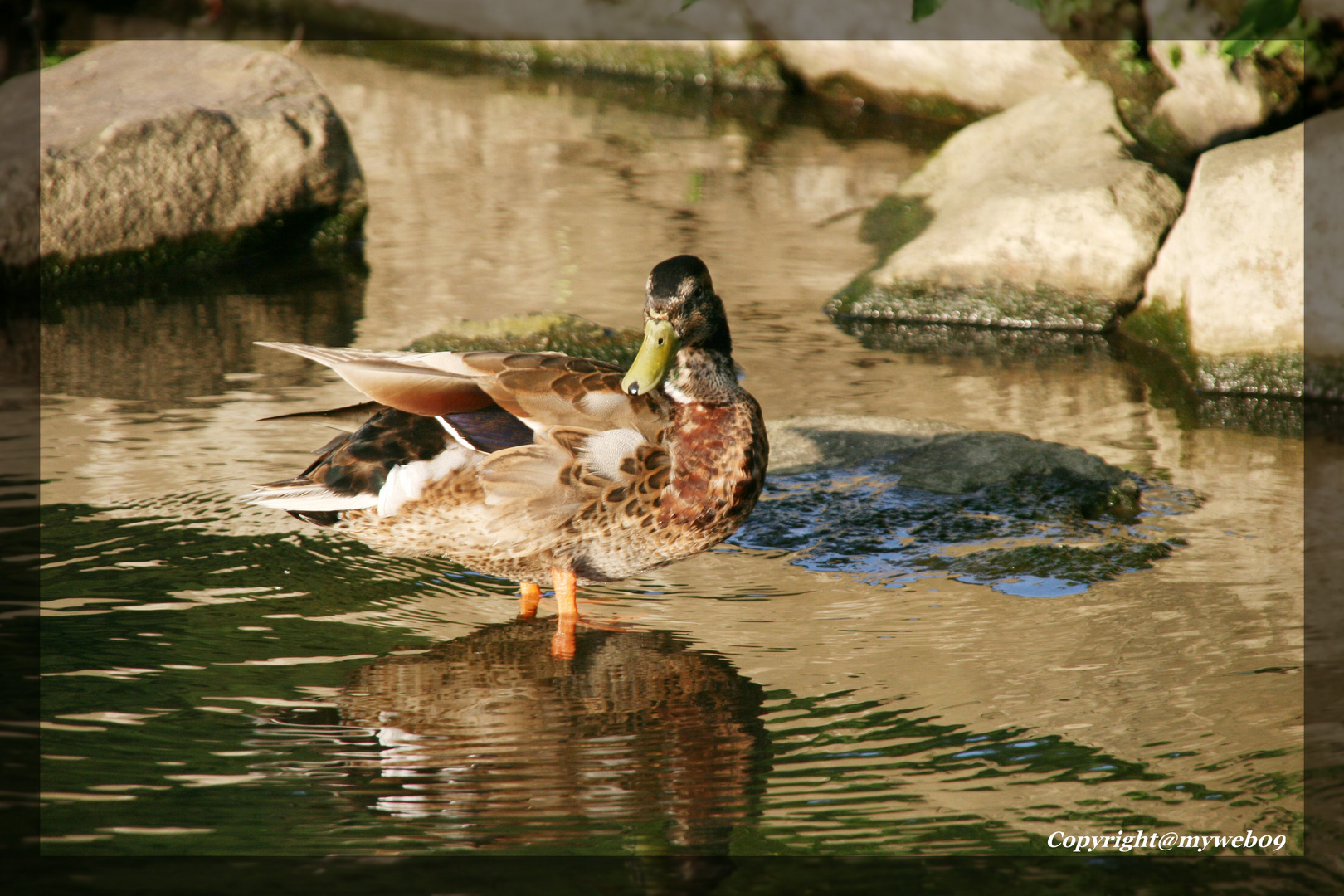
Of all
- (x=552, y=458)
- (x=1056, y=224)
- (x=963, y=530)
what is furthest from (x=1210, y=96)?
(x=552, y=458)

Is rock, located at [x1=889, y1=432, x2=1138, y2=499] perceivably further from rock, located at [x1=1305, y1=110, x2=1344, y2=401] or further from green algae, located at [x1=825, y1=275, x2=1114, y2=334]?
green algae, located at [x1=825, y1=275, x2=1114, y2=334]

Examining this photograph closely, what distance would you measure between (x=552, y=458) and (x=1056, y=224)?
4630 millimetres

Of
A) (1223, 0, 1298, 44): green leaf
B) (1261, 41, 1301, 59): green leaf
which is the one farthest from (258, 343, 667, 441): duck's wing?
(1261, 41, 1301, 59): green leaf

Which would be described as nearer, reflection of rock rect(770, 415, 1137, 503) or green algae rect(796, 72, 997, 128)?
reflection of rock rect(770, 415, 1137, 503)

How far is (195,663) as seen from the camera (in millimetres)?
3775

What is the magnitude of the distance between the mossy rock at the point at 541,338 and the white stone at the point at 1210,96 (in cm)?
470

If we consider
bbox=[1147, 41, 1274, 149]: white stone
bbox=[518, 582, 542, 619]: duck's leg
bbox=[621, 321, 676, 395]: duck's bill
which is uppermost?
bbox=[1147, 41, 1274, 149]: white stone

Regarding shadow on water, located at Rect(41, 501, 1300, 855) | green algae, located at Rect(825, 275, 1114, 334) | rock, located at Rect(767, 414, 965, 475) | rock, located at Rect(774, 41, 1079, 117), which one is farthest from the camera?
rock, located at Rect(774, 41, 1079, 117)

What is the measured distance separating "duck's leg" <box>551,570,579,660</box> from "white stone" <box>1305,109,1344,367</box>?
399 cm

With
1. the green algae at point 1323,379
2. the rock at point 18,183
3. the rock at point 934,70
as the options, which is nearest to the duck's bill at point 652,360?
the green algae at point 1323,379

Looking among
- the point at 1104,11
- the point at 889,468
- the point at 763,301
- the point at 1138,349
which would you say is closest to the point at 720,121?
the point at 1104,11

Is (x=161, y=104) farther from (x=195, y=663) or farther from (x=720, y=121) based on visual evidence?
(x=720, y=121)

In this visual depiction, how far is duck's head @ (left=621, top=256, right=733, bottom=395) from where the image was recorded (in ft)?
12.4

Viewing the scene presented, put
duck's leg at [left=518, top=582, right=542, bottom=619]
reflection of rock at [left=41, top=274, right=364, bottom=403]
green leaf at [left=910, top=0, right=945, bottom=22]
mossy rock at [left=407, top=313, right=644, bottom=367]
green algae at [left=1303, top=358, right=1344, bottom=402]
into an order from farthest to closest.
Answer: mossy rock at [left=407, top=313, right=644, bottom=367] < green algae at [left=1303, top=358, right=1344, bottom=402] < reflection of rock at [left=41, top=274, right=364, bottom=403] < duck's leg at [left=518, top=582, right=542, bottom=619] < green leaf at [left=910, top=0, right=945, bottom=22]
